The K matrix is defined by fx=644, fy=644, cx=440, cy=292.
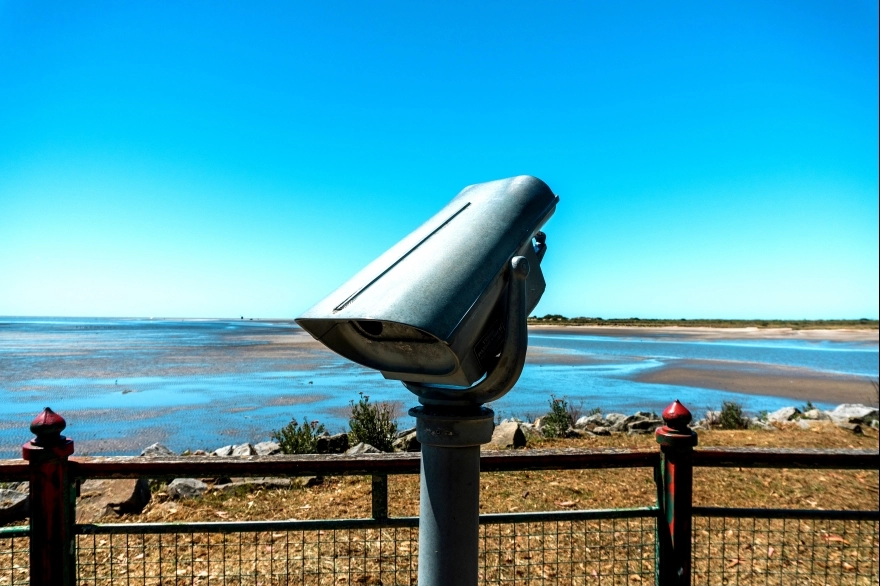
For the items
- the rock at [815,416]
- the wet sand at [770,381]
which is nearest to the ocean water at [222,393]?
the wet sand at [770,381]

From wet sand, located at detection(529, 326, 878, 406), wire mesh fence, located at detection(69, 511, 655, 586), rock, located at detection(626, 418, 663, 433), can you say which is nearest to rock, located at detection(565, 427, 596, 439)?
rock, located at detection(626, 418, 663, 433)

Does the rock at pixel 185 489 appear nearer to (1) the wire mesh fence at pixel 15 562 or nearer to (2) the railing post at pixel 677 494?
(1) the wire mesh fence at pixel 15 562

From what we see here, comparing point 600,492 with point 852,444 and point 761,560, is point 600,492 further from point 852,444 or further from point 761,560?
point 852,444

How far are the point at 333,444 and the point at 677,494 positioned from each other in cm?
455

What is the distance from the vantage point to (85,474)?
2.56m

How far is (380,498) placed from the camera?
2658mm

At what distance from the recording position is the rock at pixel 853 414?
914 cm

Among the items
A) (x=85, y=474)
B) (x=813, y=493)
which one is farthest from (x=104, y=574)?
(x=813, y=493)

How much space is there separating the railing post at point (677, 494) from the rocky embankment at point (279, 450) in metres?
1.40

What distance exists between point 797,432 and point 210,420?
8390 mm

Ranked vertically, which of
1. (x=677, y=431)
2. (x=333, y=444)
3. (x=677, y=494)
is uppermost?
(x=677, y=431)

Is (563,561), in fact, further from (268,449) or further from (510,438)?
(268,449)

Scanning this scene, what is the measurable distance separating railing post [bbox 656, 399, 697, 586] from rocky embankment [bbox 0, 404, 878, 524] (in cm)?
140

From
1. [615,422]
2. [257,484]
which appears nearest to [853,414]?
[615,422]
